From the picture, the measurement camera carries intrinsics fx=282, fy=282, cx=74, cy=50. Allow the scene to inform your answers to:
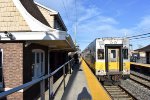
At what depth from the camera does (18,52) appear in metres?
10.3

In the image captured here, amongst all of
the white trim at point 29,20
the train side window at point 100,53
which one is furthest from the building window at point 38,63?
the train side window at point 100,53

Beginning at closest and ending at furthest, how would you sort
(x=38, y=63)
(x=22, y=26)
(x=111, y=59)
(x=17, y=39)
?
1. (x=17, y=39)
2. (x=22, y=26)
3. (x=38, y=63)
4. (x=111, y=59)

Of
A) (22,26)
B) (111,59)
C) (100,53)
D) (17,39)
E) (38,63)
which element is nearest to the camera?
(17,39)

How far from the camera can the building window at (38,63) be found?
12.9 metres

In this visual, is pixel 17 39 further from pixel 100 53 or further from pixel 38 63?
pixel 100 53

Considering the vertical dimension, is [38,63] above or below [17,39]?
below

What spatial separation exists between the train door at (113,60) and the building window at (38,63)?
679 centimetres

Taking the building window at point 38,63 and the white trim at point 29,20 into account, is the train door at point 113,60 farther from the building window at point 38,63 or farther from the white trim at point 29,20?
the white trim at point 29,20

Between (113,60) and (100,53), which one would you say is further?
(113,60)

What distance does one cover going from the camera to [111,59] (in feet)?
67.6

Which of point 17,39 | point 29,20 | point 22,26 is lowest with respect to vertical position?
point 17,39

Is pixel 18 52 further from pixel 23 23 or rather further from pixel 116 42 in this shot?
pixel 116 42

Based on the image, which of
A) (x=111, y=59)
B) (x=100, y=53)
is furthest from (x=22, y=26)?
(x=111, y=59)

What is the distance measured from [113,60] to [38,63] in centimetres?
809
